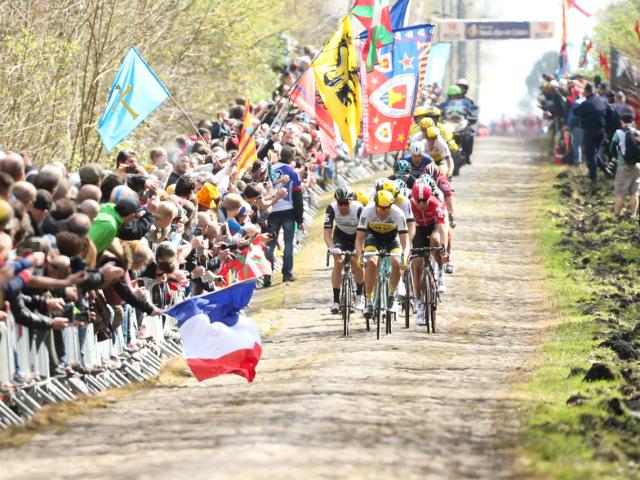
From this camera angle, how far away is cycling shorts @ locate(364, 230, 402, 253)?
20.3m

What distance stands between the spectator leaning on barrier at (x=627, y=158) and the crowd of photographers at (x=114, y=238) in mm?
8333

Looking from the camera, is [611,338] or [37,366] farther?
[611,338]

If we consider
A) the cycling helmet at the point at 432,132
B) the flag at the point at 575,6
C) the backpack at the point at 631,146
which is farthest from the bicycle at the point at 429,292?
the flag at the point at 575,6

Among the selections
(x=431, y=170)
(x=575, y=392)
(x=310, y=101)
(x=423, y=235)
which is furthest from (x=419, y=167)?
(x=575, y=392)

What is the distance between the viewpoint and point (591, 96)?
3606 cm

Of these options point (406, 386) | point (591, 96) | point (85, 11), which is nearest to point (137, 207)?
point (406, 386)

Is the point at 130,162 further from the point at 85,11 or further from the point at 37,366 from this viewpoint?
the point at 85,11

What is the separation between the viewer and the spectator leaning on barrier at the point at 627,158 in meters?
30.1

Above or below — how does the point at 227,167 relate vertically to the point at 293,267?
above

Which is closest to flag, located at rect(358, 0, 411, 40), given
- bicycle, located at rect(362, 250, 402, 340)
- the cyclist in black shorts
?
→ the cyclist in black shorts

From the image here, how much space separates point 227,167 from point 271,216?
10.6 ft

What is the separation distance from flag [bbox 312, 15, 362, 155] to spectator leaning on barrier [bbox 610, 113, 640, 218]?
7.14 m

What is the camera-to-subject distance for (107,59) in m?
28.5

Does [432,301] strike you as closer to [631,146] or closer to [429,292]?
[429,292]
